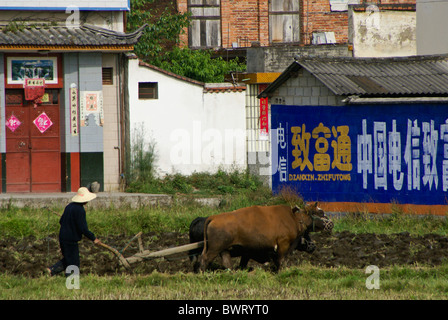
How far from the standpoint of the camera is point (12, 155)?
21.2 meters

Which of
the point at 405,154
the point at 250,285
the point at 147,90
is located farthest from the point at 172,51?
the point at 250,285

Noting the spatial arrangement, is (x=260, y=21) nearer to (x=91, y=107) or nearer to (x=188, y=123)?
(x=188, y=123)

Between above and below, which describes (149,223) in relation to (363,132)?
below

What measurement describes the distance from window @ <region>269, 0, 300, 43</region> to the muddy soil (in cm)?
1698

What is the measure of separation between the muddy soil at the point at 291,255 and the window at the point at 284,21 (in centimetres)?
1698

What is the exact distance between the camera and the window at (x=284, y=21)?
31109 mm

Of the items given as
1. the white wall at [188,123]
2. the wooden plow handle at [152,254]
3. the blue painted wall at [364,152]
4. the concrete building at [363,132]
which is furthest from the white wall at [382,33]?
the wooden plow handle at [152,254]

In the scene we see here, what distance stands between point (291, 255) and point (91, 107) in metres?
9.92

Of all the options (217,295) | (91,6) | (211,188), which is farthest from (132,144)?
(217,295)

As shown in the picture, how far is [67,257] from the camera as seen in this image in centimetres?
1136

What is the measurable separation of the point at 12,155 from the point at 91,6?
474 cm

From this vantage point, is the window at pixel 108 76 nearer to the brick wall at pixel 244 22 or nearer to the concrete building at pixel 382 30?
the brick wall at pixel 244 22

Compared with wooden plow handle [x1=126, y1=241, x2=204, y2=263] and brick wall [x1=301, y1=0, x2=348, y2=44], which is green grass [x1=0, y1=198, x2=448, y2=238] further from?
brick wall [x1=301, y1=0, x2=348, y2=44]

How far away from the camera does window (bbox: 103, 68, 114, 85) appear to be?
72.5ft
